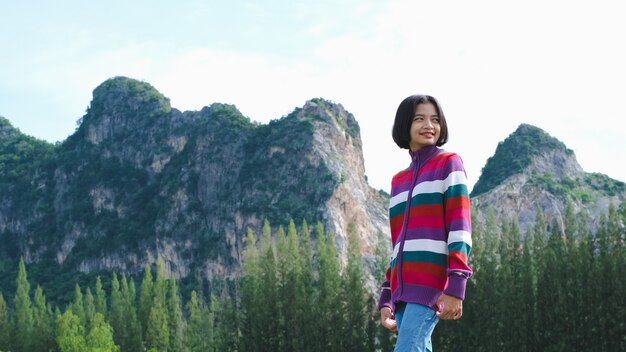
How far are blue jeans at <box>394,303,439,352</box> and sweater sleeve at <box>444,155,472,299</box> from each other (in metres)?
0.18

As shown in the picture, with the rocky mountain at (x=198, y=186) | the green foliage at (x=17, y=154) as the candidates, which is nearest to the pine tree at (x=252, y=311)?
the rocky mountain at (x=198, y=186)

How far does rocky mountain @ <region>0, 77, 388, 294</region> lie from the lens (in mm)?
63219

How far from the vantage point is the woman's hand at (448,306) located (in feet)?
10.6

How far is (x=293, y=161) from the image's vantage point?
64062 millimetres

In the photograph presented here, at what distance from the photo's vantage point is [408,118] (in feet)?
12.0

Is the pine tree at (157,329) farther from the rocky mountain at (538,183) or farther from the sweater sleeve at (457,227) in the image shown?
the sweater sleeve at (457,227)

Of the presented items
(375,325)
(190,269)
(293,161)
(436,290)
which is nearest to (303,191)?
(293,161)

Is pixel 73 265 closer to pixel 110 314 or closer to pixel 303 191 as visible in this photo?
pixel 303 191

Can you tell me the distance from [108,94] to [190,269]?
2785 centimetres

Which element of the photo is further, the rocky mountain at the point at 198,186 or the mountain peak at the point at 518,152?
the mountain peak at the point at 518,152

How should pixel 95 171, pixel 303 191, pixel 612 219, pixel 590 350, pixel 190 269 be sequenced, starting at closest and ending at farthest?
pixel 590 350 → pixel 612 219 → pixel 303 191 → pixel 190 269 → pixel 95 171

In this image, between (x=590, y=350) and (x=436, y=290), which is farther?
(x=590, y=350)

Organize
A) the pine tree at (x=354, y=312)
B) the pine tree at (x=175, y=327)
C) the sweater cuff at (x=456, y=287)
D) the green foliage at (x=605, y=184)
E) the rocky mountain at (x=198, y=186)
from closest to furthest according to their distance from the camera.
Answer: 1. the sweater cuff at (x=456, y=287)
2. the pine tree at (x=354, y=312)
3. the pine tree at (x=175, y=327)
4. the rocky mountain at (x=198, y=186)
5. the green foliage at (x=605, y=184)

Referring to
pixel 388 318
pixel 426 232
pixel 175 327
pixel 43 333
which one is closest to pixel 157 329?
pixel 175 327
